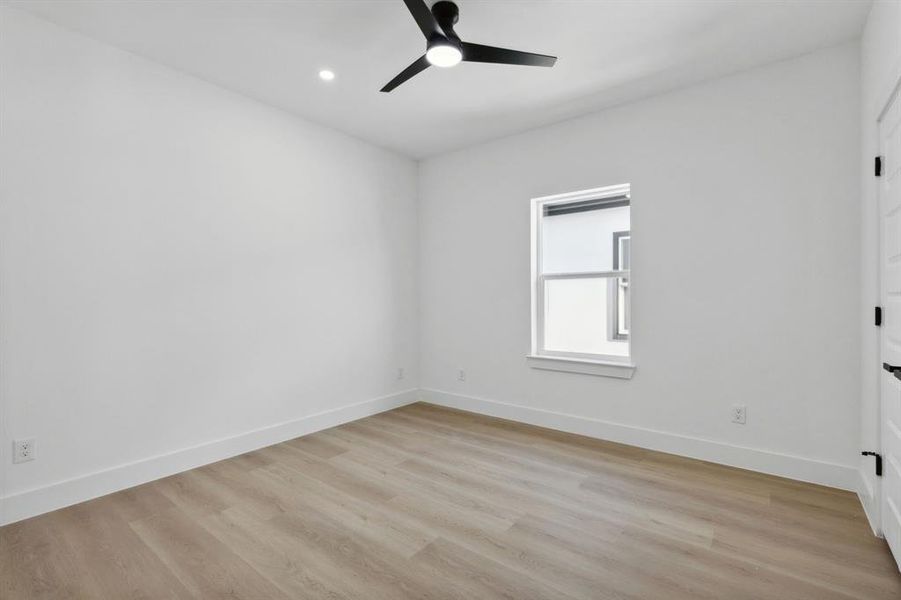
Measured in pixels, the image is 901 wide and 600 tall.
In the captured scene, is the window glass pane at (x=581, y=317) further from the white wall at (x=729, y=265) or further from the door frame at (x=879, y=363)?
the door frame at (x=879, y=363)

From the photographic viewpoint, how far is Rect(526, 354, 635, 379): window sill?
3.45 metres

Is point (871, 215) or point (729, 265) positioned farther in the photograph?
point (729, 265)

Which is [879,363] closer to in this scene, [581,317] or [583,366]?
[583,366]

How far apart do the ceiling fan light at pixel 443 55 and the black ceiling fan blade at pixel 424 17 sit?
7 cm

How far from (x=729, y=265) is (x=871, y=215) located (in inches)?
31.2

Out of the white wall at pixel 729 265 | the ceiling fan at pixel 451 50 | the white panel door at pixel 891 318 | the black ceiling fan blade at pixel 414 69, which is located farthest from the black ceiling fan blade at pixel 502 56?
the white panel door at pixel 891 318

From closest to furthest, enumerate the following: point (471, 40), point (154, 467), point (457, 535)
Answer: point (457, 535) → point (471, 40) → point (154, 467)

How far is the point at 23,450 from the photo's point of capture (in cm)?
233

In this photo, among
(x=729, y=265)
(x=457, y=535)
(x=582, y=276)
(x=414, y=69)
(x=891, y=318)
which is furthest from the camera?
(x=582, y=276)

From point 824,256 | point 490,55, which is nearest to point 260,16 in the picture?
point 490,55

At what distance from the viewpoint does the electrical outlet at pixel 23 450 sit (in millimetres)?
2307

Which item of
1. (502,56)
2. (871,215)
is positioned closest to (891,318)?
(871,215)

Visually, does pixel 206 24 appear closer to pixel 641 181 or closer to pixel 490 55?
pixel 490 55

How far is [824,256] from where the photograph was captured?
8.80 ft
